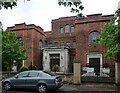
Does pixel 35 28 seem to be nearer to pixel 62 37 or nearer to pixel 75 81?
pixel 62 37

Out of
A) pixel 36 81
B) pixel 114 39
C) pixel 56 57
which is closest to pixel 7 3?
pixel 36 81

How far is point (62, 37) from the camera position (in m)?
24.0

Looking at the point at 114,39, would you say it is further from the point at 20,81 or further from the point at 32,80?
the point at 20,81

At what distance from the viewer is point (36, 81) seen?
7676 mm

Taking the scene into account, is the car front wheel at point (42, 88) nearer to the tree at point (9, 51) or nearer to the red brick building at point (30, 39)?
the tree at point (9, 51)

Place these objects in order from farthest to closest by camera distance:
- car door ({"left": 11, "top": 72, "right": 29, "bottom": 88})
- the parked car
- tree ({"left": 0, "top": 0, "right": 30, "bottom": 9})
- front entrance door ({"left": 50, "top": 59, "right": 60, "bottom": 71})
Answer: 1. front entrance door ({"left": 50, "top": 59, "right": 60, "bottom": 71})
2. car door ({"left": 11, "top": 72, "right": 29, "bottom": 88})
3. the parked car
4. tree ({"left": 0, "top": 0, "right": 30, "bottom": 9})

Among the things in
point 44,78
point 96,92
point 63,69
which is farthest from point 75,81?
point 63,69

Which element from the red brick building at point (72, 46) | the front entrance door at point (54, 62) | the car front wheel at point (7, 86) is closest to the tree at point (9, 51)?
the car front wheel at point (7, 86)

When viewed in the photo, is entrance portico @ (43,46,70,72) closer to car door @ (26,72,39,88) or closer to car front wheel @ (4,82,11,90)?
car door @ (26,72,39,88)

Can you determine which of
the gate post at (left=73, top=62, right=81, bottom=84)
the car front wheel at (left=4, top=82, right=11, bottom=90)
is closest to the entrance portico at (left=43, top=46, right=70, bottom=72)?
the gate post at (left=73, top=62, right=81, bottom=84)

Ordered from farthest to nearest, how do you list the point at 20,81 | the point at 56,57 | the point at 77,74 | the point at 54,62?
the point at 54,62
the point at 56,57
the point at 77,74
the point at 20,81

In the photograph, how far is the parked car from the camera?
7.38 meters

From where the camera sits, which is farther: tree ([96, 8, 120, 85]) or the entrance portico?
the entrance portico

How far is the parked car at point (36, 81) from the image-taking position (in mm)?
7382
